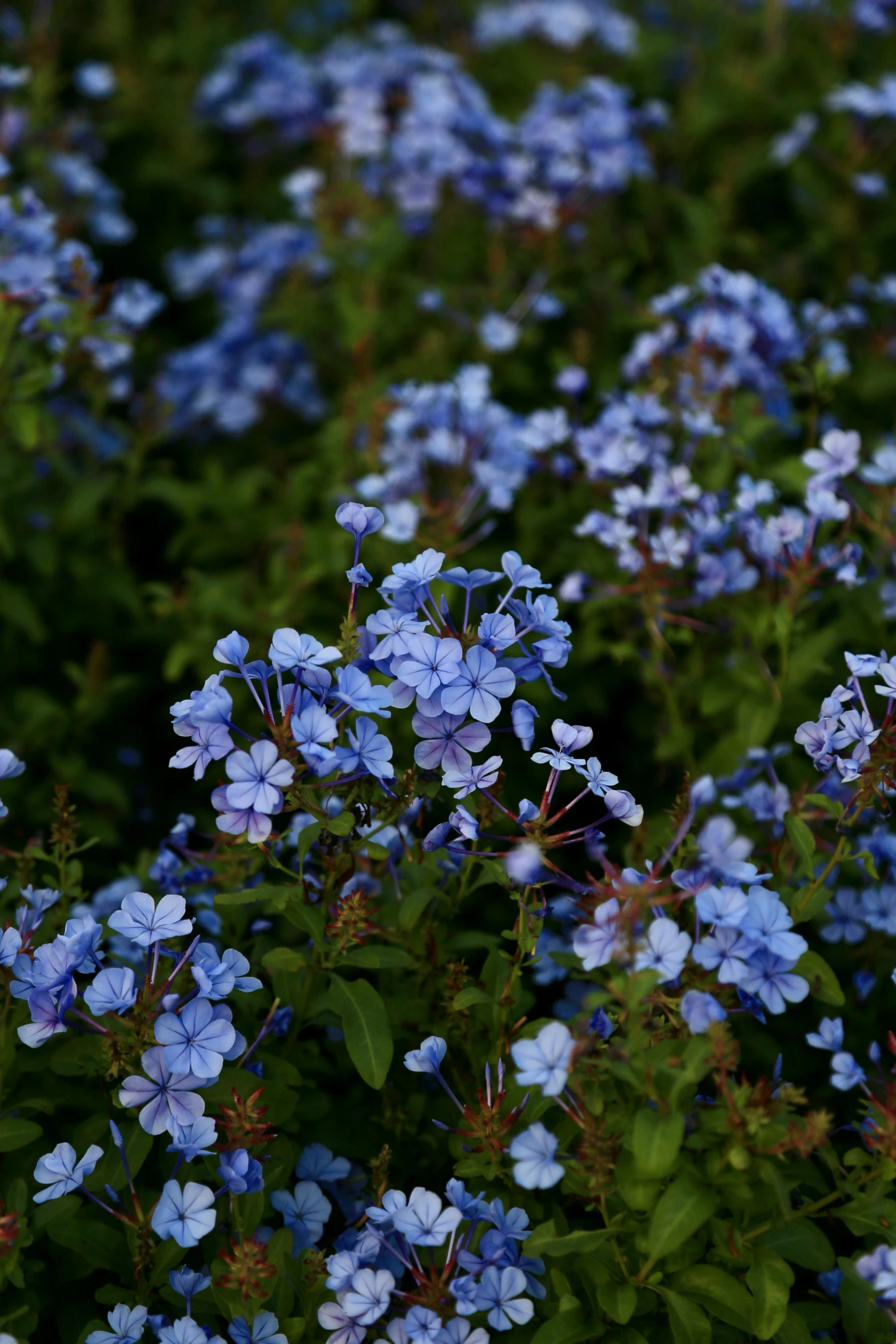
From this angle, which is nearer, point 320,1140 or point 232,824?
point 232,824

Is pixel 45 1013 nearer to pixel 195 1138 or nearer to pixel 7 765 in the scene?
pixel 195 1138

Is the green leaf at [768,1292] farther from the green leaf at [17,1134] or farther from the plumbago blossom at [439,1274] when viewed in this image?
the green leaf at [17,1134]

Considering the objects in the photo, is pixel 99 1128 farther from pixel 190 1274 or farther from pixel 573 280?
pixel 573 280

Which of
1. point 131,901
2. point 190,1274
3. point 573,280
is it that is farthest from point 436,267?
point 190,1274

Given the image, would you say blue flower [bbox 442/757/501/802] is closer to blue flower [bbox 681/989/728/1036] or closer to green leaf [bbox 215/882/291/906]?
green leaf [bbox 215/882/291/906]

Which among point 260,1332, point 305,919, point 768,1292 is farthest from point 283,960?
point 768,1292
